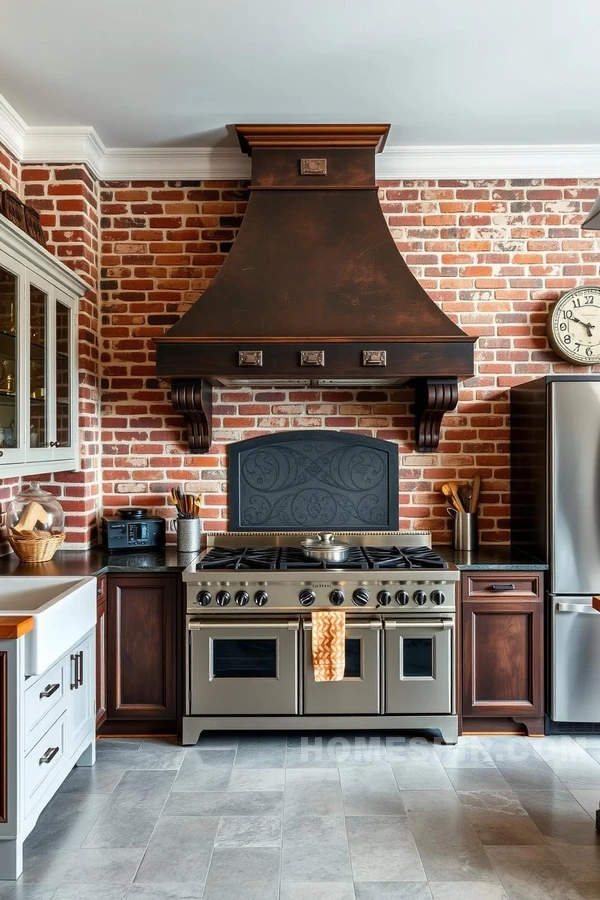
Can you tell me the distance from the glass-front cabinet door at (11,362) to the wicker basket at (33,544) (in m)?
0.49

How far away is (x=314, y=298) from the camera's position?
3.33 m

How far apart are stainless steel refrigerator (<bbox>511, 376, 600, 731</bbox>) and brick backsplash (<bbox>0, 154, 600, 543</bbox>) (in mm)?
596

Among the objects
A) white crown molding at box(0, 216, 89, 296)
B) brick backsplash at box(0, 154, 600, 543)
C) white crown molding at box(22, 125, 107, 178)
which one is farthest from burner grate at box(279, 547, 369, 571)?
white crown molding at box(22, 125, 107, 178)

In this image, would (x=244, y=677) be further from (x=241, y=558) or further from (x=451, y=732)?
(x=451, y=732)

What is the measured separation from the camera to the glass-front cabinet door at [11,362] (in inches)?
109

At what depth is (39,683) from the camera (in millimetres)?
2455

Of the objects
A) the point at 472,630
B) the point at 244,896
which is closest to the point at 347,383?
the point at 472,630

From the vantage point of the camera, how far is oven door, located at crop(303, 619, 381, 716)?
10.6 feet

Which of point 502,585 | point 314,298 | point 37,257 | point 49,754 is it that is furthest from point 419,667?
point 37,257

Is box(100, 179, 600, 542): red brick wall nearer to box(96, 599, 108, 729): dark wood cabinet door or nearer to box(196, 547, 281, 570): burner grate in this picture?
box(196, 547, 281, 570): burner grate

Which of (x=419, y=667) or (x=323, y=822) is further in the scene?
(x=419, y=667)

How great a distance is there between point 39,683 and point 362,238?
96.7 inches

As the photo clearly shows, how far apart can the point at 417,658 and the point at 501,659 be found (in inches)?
17.1

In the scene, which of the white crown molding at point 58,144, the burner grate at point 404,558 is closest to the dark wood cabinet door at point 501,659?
the burner grate at point 404,558
